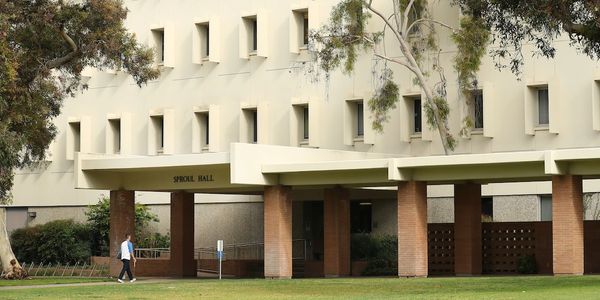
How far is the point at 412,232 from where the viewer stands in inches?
1586

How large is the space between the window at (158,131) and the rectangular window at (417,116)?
12.9 meters

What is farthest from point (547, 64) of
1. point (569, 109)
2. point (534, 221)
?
point (534, 221)

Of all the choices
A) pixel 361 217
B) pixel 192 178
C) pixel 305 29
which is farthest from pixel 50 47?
pixel 361 217

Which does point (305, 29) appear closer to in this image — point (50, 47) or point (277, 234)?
point (277, 234)

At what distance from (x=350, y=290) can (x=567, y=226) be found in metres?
8.46

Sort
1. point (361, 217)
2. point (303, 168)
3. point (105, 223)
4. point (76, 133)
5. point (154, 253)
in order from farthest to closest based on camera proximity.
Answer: point (76, 133)
point (105, 223)
point (154, 253)
point (361, 217)
point (303, 168)

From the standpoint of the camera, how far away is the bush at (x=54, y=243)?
2254 inches

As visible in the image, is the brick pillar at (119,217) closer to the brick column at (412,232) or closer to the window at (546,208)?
the brick column at (412,232)

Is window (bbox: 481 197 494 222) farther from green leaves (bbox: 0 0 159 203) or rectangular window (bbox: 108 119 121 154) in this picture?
rectangular window (bbox: 108 119 121 154)

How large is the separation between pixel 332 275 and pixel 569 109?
10.3 metres

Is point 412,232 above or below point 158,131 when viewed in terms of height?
below

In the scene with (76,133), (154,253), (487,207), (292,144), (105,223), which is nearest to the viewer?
(487,207)

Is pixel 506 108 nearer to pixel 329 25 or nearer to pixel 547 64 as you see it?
pixel 547 64

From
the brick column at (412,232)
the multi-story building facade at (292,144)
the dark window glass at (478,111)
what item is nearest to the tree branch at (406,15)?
the multi-story building facade at (292,144)
